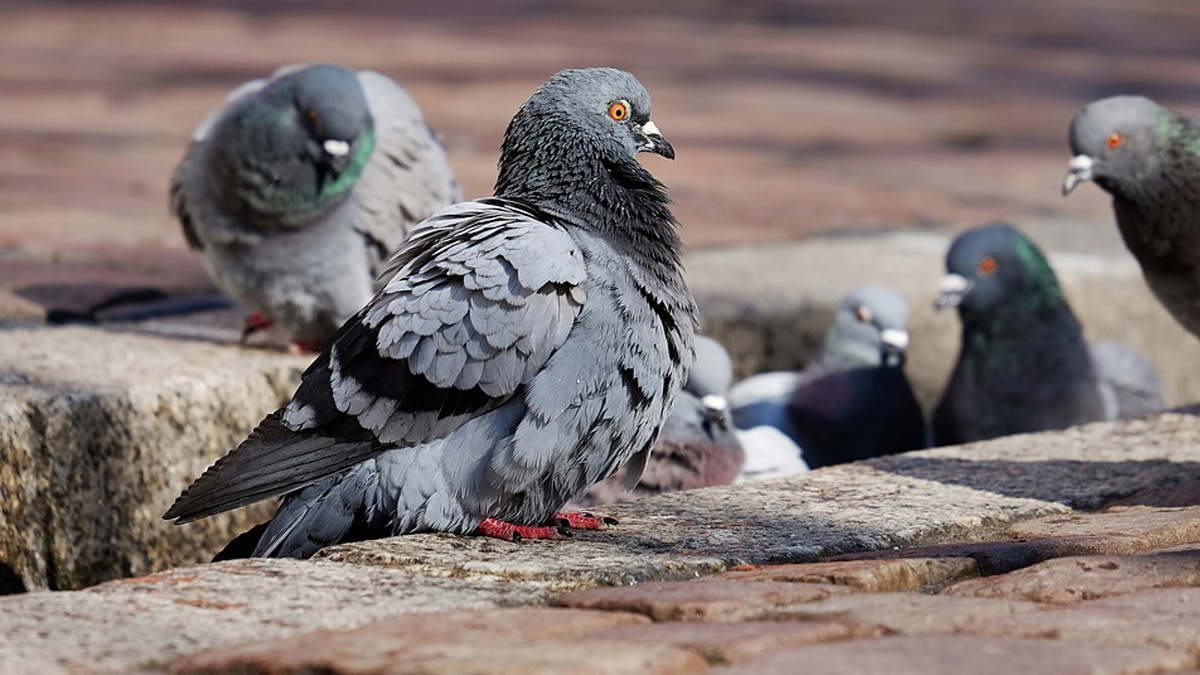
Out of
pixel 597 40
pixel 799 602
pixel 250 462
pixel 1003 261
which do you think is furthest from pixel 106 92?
pixel 799 602

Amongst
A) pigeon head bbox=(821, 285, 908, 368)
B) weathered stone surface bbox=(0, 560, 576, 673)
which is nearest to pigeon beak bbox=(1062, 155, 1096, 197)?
pigeon head bbox=(821, 285, 908, 368)

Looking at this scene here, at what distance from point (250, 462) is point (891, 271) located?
11.8 ft

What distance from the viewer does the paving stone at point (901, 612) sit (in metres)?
2.47

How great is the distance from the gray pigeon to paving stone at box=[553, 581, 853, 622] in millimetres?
2412

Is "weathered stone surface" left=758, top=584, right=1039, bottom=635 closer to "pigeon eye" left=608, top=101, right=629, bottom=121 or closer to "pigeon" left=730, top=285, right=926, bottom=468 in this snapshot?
"pigeon eye" left=608, top=101, right=629, bottom=121

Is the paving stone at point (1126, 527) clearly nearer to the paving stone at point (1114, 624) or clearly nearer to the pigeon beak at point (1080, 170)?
the paving stone at point (1114, 624)

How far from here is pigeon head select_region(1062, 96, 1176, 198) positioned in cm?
514

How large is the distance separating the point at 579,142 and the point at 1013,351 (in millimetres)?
2569

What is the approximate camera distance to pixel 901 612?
2525mm

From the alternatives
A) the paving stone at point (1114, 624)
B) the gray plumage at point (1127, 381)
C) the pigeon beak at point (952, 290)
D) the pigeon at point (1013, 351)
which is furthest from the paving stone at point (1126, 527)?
the gray plumage at point (1127, 381)

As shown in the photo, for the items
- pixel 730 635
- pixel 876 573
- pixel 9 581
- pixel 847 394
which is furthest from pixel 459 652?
pixel 847 394

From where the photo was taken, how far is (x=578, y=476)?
3305mm

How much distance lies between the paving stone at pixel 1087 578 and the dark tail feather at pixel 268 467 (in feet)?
3.54

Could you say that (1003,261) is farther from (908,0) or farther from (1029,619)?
(908,0)
